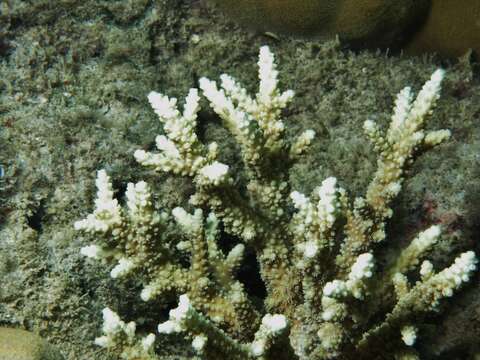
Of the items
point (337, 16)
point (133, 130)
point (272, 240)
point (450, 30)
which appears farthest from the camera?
point (450, 30)

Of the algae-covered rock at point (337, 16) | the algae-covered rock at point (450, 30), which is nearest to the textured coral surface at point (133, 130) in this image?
the algae-covered rock at point (337, 16)

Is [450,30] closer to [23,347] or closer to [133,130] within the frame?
[133,130]

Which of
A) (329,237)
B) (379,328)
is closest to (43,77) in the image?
(329,237)

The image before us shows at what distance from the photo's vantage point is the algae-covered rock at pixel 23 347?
229 centimetres

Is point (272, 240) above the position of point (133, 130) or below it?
above

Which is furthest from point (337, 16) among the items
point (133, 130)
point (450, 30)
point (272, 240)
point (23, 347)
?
point (23, 347)

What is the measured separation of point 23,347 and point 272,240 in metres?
1.38

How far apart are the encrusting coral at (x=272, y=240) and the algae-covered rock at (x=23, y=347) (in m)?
0.45

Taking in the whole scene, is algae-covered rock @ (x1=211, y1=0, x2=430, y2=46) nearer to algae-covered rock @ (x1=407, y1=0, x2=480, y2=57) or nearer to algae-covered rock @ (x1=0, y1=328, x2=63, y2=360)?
algae-covered rock @ (x1=407, y1=0, x2=480, y2=57)

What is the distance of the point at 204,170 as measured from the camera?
204 centimetres

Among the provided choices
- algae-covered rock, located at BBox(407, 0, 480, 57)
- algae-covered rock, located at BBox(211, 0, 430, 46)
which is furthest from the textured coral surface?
algae-covered rock, located at BBox(407, 0, 480, 57)

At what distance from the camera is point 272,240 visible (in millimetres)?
2311

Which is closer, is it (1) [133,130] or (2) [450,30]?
(1) [133,130]

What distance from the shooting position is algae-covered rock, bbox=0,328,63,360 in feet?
7.50
